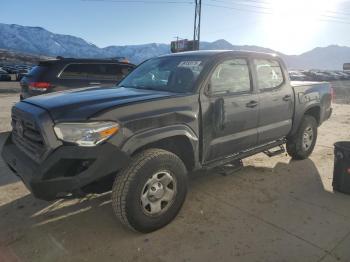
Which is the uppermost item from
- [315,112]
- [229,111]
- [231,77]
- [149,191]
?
[231,77]

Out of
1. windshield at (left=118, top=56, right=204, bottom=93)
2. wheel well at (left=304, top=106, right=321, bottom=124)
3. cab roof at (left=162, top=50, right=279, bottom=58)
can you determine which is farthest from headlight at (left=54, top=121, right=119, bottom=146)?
wheel well at (left=304, top=106, right=321, bottom=124)

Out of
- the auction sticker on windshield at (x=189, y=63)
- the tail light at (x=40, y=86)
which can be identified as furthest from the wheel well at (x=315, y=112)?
the tail light at (x=40, y=86)

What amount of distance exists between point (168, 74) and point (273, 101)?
1.52 meters

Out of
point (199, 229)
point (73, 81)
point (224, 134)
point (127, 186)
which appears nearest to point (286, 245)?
point (199, 229)

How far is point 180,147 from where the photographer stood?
3424 mm

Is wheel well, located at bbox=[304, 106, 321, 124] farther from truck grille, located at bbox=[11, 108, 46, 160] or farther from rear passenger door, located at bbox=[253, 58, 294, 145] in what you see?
truck grille, located at bbox=[11, 108, 46, 160]

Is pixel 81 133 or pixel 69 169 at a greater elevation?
pixel 81 133

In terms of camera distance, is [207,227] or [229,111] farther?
[229,111]

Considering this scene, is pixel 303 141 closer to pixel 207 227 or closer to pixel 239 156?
pixel 239 156

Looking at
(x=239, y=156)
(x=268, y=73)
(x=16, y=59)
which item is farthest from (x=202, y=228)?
(x=16, y=59)

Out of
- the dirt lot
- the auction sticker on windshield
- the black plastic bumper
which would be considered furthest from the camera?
the auction sticker on windshield

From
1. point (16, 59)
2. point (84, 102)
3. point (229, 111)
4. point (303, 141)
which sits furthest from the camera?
point (16, 59)

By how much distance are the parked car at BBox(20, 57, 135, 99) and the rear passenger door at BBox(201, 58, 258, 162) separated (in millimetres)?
3810

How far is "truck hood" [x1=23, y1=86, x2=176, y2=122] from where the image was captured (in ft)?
9.02
